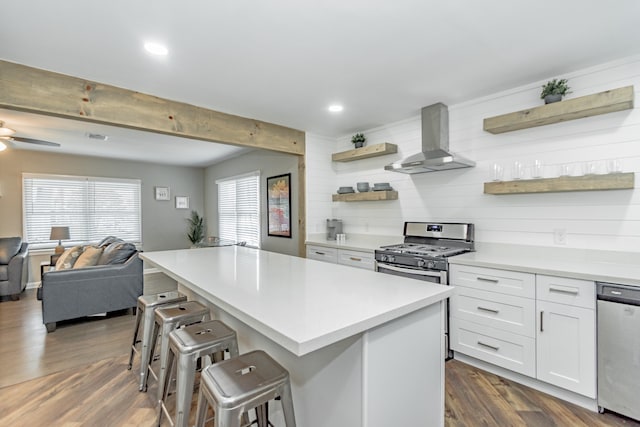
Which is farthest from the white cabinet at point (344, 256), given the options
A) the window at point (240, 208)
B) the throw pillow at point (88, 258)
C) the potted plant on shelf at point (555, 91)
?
the throw pillow at point (88, 258)

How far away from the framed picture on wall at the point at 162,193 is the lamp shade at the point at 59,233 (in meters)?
1.83

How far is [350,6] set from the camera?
1724 mm

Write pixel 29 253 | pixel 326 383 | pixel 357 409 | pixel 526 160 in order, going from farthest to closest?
pixel 29 253 → pixel 526 160 → pixel 326 383 → pixel 357 409

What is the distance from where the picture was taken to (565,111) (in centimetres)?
239

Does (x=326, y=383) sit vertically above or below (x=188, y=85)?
below

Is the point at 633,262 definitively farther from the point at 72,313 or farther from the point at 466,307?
the point at 72,313

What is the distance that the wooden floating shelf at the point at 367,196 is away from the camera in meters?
3.76

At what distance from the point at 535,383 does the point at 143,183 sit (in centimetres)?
724

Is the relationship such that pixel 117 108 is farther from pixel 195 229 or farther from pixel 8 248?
pixel 195 229

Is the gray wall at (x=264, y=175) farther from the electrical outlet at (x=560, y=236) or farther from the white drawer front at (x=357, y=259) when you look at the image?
the electrical outlet at (x=560, y=236)

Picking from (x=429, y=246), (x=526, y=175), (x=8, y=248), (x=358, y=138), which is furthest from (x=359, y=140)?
A: (x=8, y=248)

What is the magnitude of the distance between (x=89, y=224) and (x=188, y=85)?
197 inches

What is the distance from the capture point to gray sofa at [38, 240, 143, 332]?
3428mm

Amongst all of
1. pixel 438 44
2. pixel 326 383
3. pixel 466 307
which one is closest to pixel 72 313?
pixel 326 383
